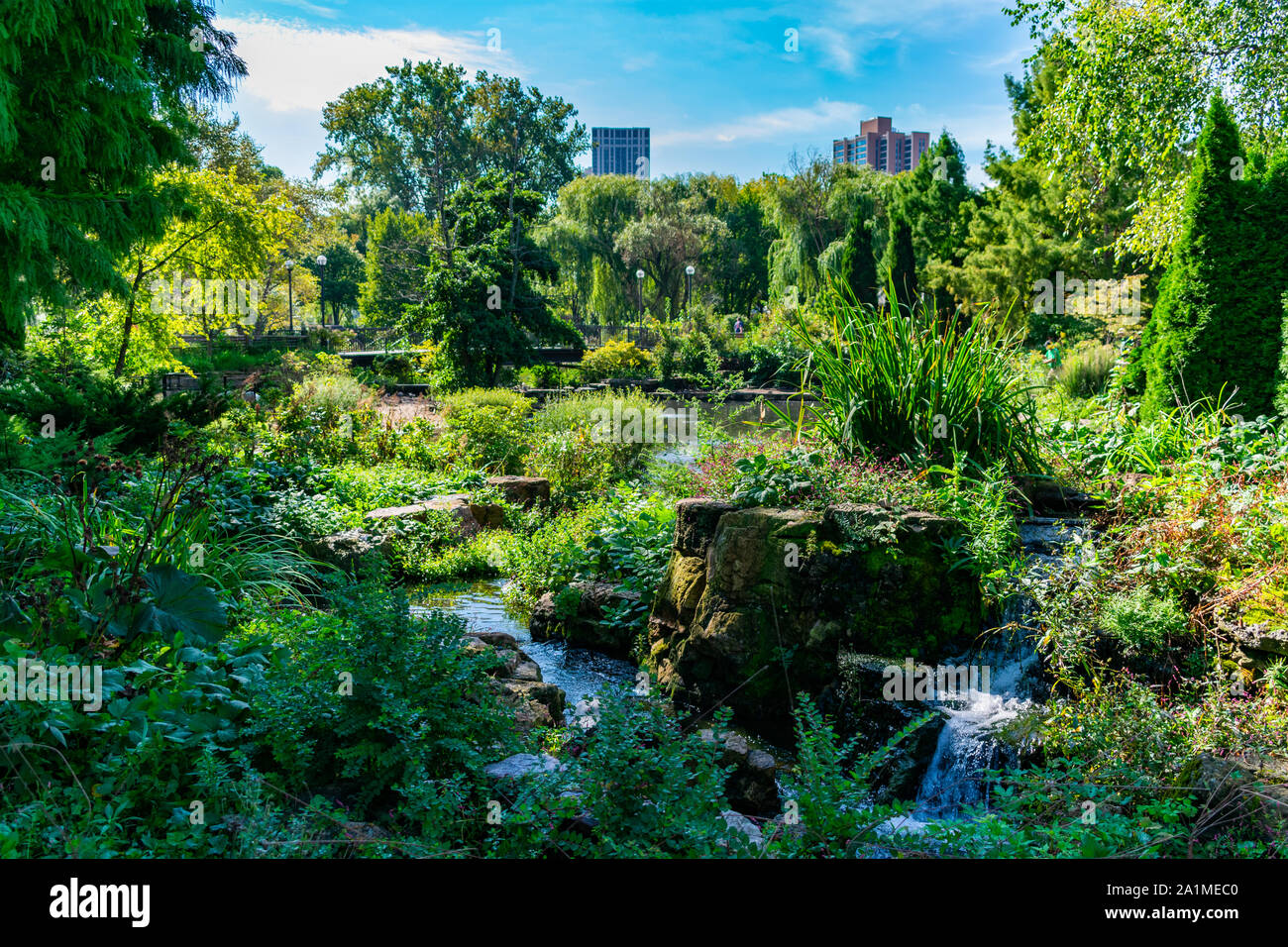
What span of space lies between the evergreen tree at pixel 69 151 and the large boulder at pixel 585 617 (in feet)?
15.2

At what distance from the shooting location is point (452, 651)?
3080mm

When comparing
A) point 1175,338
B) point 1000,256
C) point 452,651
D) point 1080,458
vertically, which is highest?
point 1000,256

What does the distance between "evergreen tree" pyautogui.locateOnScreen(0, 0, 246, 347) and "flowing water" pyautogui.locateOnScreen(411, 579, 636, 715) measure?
3.91 metres

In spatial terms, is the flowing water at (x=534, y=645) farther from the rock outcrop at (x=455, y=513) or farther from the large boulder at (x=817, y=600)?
the rock outcrop at (x=455, y=513)

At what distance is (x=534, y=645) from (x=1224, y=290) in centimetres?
691

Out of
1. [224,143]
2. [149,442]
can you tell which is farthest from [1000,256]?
[224,143]

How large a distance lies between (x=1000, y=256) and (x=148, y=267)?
17.5 metres

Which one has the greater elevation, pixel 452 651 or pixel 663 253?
pixel 663 253

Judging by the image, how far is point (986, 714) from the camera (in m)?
4.24

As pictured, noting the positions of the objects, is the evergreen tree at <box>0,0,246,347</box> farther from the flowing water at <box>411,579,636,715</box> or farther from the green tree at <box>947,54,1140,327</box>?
the green tree at <box>947,54,1140,327</box>

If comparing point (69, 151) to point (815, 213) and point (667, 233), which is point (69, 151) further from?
point (667, 233)

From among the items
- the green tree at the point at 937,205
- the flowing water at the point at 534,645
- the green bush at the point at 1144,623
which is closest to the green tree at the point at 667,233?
the green tree at the point at 937,205

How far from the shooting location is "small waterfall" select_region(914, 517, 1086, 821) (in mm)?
3959
